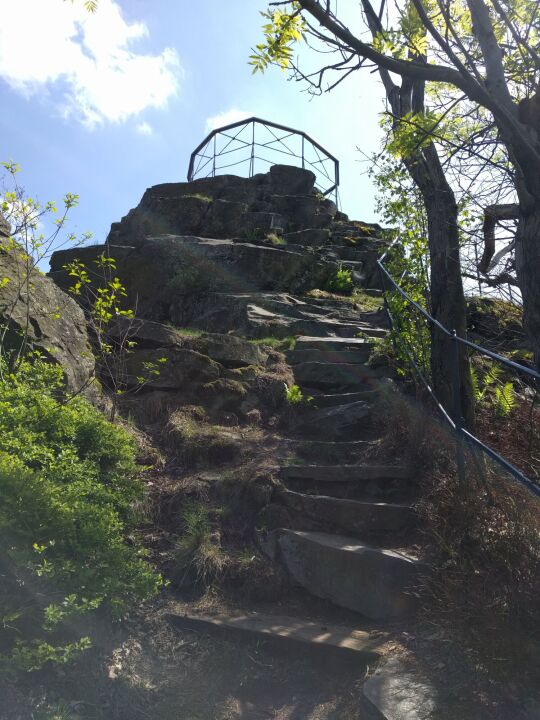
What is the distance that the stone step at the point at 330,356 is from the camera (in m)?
7.20

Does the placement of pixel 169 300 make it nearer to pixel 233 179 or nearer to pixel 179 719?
pixel 233 179

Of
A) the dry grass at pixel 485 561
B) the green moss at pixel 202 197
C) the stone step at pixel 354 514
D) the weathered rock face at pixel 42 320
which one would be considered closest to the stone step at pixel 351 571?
the stone step at pixel 354 514

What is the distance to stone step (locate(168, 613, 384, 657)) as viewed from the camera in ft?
11.5

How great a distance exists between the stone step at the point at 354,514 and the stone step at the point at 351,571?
0.13m

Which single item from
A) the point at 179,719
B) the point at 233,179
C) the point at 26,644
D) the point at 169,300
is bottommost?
the point at 179,719

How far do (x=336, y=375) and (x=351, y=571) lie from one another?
3003 millimetres

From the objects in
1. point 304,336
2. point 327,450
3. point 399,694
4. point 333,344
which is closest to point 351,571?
point 399,694

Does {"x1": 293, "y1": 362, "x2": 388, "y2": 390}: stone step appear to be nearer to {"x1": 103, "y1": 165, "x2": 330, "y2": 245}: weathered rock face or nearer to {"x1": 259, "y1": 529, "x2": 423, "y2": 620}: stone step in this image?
{"x1": 259, "y1": 529, "x2": 423, "y2": 620}: stone step

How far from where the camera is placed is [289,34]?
12.5 feet

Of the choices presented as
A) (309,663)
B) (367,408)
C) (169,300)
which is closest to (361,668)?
(309,663)

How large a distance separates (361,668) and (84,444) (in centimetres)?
220

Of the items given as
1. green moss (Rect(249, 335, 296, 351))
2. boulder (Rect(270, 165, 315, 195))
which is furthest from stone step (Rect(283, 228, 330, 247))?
green moss (Rect(249, 335, 296, 351))

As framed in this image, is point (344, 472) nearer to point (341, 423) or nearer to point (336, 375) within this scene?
point (341, 423)

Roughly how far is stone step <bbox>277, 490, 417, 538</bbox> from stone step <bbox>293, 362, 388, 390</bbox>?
87.8 inches
